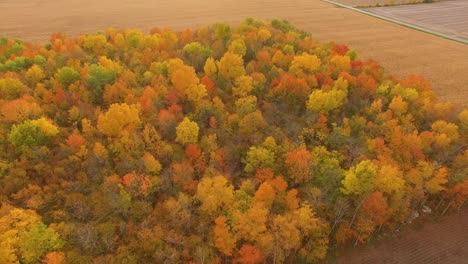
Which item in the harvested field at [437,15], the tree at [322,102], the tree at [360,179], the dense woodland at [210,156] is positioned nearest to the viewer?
the dense woodland at [210,156]

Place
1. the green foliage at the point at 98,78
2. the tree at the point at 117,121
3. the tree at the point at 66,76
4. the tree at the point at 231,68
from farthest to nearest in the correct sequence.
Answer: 1. the tree at the point at 231,68
2. the tree at the point at 66,76
3. the green foliage at the point at 98,78
4. the tree at the point at 117,121

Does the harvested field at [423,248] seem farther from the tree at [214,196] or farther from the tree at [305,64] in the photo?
the tree at [305,64]

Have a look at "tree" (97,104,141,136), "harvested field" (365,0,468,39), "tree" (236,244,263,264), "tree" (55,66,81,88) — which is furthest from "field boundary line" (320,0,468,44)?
"tree" (55,66,81,88)

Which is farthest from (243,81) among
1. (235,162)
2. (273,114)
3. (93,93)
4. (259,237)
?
(259,237)

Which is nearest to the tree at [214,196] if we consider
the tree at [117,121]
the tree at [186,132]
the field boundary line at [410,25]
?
the tree at [186,132]

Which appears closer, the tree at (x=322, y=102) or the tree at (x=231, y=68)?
the tree at (x=322, y=102)

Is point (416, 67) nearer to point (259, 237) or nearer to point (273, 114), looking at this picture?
point (273, 114)
